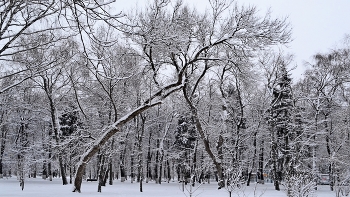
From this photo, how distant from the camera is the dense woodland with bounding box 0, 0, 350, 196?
7367 millimetres

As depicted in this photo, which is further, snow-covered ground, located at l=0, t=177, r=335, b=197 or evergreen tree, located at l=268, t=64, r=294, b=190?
evergreen tree, located at l=268, t=64, r=294, b=190

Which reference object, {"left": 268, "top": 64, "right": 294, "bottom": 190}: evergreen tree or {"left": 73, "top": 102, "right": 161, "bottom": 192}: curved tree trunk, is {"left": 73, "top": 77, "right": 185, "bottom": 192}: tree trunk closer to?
{"left": 73, "top": 102, "right": 161, "bottom": 192}: curved tree trunk

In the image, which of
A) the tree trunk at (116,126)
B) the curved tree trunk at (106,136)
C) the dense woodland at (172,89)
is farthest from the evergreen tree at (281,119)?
the curved tree trunk at (106,136)

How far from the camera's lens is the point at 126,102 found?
2159cm

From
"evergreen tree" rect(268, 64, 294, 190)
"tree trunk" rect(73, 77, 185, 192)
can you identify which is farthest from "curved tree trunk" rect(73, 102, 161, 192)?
"evergreen tree" rect(268, 64, 294, 190)

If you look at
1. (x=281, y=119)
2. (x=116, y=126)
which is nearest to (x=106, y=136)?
(x=116, y=126)

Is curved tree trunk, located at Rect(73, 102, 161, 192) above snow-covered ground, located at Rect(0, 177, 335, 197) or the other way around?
above

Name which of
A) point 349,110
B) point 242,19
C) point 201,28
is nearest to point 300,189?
point 242,19

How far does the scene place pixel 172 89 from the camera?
1374 cm

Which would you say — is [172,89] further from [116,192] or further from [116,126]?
[116,192]

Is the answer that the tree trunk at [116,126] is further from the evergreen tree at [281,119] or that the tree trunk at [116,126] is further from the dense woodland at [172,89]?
the evergreen tree at [281,119]

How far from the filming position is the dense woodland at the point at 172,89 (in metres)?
7.37

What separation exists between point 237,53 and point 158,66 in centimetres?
399

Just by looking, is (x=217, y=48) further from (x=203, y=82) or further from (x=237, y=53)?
(x=203, y=82)
